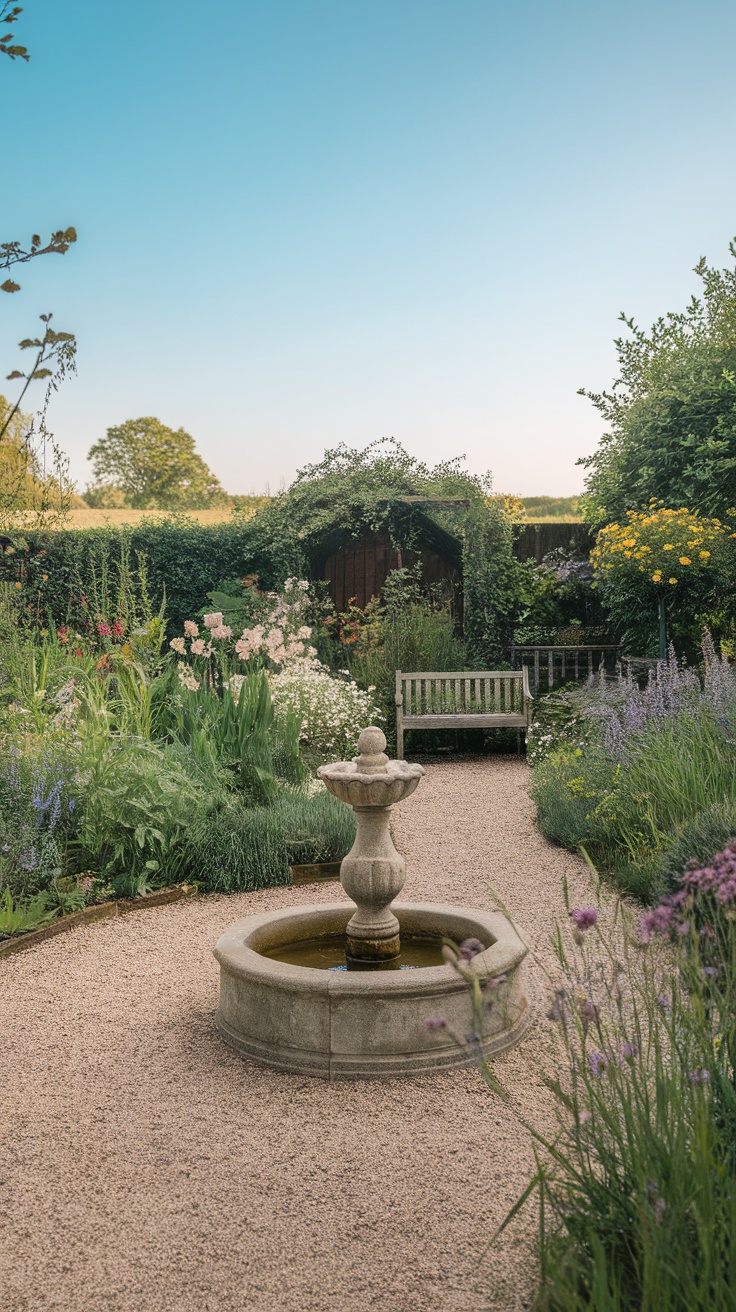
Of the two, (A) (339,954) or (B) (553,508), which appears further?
(B) (553,508)

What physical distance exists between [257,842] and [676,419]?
8.28 meters

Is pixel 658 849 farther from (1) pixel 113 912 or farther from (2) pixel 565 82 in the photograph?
(2) pixel 565 82

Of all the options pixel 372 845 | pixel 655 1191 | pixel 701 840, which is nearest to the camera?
pixel 655 1191

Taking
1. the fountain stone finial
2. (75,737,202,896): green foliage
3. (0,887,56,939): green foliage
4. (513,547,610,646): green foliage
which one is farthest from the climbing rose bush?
the fountain stone finial

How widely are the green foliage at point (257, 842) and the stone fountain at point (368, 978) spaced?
1624 mm

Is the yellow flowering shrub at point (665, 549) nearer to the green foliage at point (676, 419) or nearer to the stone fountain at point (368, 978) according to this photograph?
the green foliage at point (676, 419)

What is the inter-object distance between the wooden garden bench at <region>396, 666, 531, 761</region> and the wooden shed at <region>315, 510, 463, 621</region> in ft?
7.72

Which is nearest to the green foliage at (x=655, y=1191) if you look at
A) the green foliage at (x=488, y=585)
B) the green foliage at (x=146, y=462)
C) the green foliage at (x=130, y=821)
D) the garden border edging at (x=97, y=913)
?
the garden border edging at (x=97, y=913)

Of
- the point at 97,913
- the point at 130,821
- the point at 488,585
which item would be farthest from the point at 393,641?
the point at 97,913

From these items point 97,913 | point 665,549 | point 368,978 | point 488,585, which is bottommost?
point 97,913

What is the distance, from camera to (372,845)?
13.1 feet

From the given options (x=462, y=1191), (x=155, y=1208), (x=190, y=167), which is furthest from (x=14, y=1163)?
(x=190, y=167)

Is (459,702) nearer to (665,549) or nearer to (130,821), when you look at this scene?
(665,549)

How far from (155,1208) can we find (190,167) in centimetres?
919
